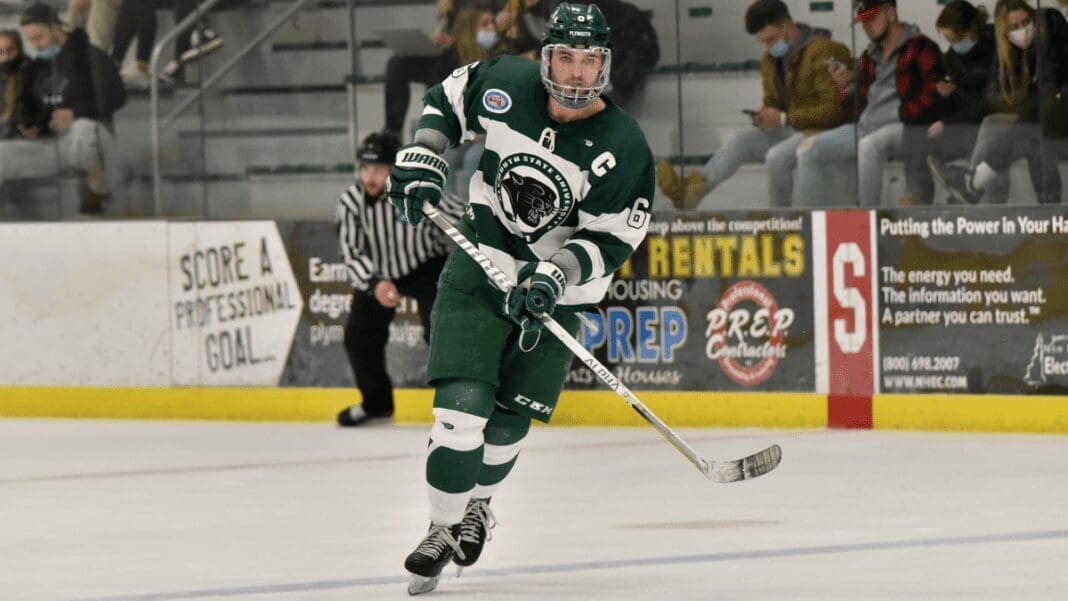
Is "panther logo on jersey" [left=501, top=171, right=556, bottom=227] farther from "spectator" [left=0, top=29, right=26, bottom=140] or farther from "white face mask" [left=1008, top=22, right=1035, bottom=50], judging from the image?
"spectator" [left=0, top=29, right=26, bottom=140]

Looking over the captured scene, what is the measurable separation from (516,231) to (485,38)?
16.4 feet

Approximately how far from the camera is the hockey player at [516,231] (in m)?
5.73

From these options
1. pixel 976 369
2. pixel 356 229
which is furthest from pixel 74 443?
pixel 976 369

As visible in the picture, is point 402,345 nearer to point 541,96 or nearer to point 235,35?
point 235,35

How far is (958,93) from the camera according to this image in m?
9.84

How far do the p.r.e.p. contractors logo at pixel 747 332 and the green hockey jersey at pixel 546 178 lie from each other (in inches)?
161

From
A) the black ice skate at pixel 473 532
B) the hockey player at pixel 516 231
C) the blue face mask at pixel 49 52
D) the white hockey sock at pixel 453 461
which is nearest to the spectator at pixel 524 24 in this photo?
the blue face mask at pixel 49 52

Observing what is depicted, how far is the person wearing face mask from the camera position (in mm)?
9586

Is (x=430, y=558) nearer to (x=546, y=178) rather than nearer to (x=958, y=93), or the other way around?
(x=546, y=178)

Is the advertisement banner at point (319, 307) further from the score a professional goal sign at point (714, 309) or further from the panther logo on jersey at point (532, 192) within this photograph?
the panther logo on jersey at point (532, 192)

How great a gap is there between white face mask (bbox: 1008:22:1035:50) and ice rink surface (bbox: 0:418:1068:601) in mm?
1634

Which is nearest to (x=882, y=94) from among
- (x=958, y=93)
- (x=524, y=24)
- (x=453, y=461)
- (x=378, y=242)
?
(x=958, y=93)

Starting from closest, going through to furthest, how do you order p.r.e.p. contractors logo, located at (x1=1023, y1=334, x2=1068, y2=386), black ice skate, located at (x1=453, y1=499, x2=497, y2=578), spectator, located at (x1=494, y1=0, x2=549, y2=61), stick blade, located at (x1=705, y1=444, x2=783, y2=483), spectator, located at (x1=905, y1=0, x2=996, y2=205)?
black ice skate, located at (x1=453, y1=499, x2=497, y2=578), stick blade, located at (x1=705, y1=444, x2=783, y2=483), p.r.e.p. contractors logo, located at (x1=1023, y1=334, x2=1068, y2=386), spectator, located at (x1=905, y1=0, x2=996, y2=205), spectator, located at (x1=494, y1=0, x2=549, y2=61)

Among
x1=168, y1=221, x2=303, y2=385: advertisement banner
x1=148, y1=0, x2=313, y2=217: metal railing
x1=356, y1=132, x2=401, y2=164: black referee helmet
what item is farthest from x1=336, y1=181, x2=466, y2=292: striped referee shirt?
x1=148, y1=0, x2=313, y2=217: metal railing
